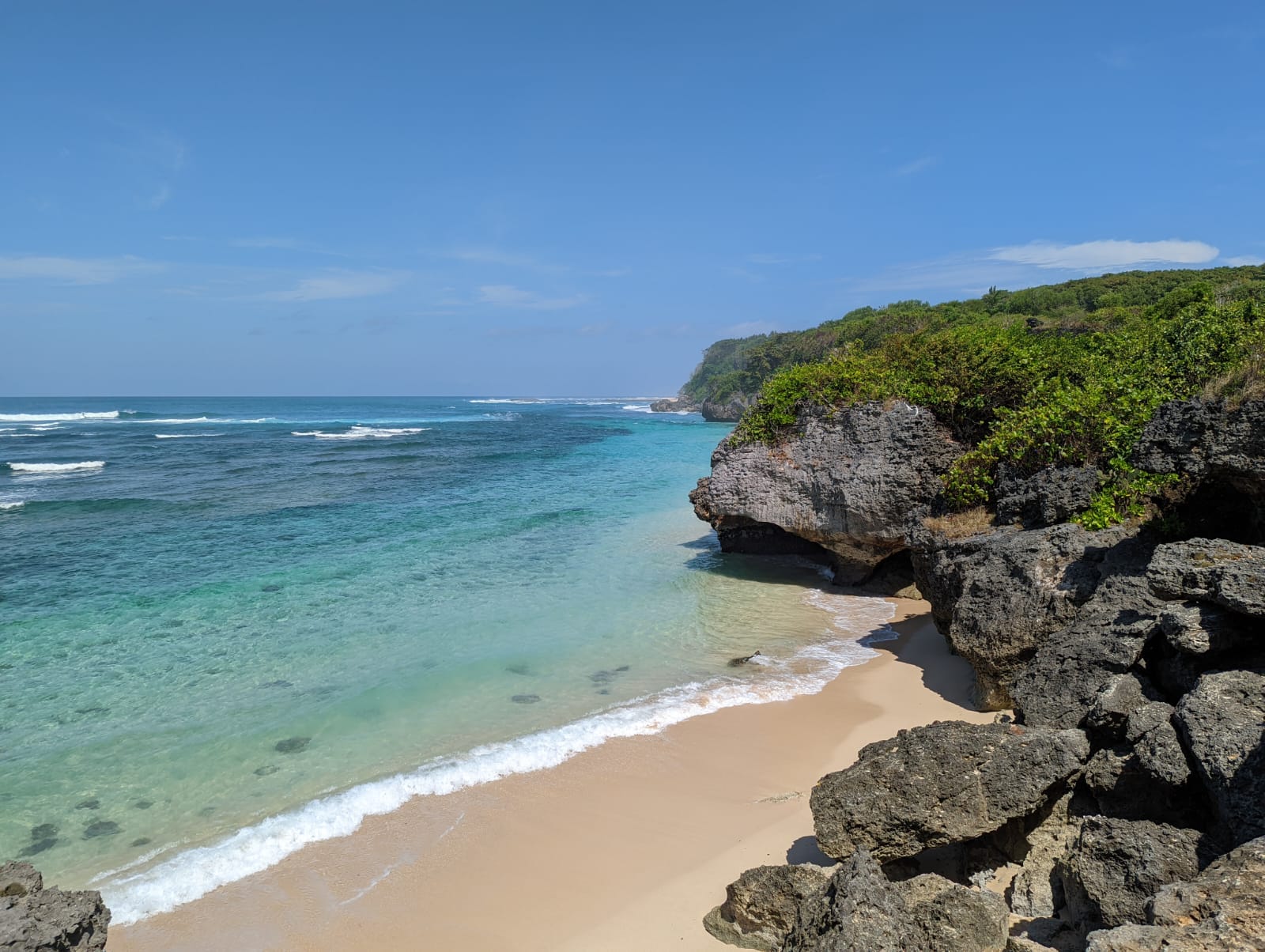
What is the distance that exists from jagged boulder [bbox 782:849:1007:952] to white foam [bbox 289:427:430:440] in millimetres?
51593

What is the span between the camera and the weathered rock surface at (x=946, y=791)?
4.79m

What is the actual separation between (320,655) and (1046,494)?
33.6 feet

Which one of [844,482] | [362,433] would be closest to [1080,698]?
[844,482]

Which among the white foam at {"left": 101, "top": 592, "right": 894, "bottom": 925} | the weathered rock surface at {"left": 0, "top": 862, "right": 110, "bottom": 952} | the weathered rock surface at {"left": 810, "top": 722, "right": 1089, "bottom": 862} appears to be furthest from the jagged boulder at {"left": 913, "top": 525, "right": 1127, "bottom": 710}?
the weathered rock surface at {"left": 0, "top": 862, "right": 110, "bottom": 952}

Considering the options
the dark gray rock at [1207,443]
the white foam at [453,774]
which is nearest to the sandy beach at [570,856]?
the white foam at [453,774]

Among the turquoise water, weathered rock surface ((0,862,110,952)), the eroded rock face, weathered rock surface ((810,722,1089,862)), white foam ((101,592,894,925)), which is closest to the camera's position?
weathered rock surface ((0,862,110,952))

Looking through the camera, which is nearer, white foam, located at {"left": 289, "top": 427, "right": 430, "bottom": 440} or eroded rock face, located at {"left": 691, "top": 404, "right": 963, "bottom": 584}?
eroded rock face, located at {"left": 691, "top": 404, "right": 963, "bottom": 584}

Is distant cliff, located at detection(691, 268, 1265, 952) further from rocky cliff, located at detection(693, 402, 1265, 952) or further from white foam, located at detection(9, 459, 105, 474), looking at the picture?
white foam, located at detection(9, 459, 105, 474)

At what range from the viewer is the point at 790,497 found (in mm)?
13766

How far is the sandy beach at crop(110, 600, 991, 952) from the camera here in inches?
210

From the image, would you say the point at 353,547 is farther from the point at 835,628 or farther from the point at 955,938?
the point at 955,938

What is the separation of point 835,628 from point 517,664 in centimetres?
509

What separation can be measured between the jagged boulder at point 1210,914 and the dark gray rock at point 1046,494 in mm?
5921

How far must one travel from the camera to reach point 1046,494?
29.7 ft
